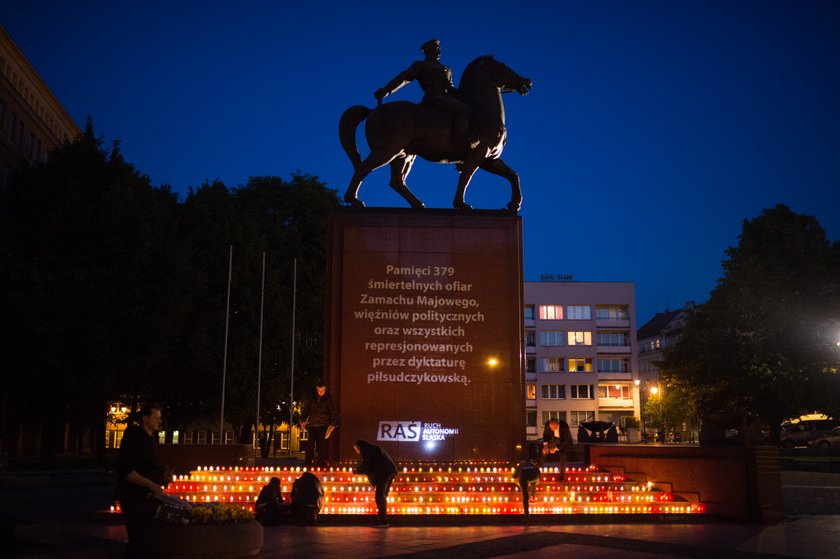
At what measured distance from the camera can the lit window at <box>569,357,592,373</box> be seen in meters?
75.4

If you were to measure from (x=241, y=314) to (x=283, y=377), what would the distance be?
386cm

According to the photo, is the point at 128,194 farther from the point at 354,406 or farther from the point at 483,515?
the point at 483,515

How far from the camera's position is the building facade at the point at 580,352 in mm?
74812

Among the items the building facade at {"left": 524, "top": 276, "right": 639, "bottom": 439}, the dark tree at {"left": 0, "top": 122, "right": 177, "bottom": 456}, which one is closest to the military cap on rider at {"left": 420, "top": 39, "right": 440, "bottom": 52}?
the dark tree at {"left": 0, "top": 122, "right": 177, "bottom": 456}

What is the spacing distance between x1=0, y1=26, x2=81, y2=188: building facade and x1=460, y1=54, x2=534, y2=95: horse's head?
96.9ft

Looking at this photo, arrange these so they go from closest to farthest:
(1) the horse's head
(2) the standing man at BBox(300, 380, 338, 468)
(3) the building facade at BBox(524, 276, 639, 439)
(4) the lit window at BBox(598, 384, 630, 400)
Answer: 1. (2) the standing man at BBox(300, 380, 338, 468)
2. (1) the horse's head
3. (3) the building facade at BBox(524, 276, 639, 439)
4. (4) the lit window at BBox(598, 384, 630, 400)

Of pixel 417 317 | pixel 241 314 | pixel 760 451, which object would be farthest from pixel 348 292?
pixel 241 314

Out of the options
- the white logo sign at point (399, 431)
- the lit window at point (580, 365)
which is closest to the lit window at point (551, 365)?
the lit window at point (580, 365)

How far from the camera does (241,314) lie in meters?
37.1

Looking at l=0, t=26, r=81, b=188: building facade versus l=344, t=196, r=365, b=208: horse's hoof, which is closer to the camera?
l=344, t=196, r=365, b=208: horse's hoof

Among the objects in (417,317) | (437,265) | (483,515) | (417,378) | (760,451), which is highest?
(437,265)

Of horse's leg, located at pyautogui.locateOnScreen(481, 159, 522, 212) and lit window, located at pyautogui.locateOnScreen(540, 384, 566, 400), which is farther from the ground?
A: horse's leg, located at pyautogui.locateOnScreen(481, 159, 522, 212)

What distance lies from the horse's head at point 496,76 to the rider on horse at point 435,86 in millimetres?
531

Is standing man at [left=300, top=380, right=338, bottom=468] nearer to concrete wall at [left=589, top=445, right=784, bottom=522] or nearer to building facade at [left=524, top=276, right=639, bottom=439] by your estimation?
concrete wall at [left=589, top=445, right=784, bottom=522]
